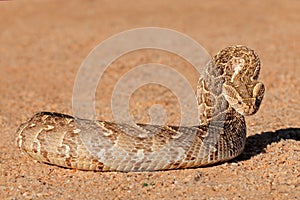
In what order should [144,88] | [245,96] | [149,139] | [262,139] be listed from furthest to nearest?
1. [144,88]
2. [262,139]
3. [245,96]
4. [149,139]

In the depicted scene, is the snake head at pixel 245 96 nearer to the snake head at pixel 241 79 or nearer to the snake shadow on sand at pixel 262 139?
the snake head at pixel 241 79

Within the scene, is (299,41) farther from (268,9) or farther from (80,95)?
(80,95)

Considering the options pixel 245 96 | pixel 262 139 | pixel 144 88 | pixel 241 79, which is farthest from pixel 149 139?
pixel 144 88

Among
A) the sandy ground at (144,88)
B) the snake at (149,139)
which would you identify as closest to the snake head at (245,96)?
the snake at (149,139)

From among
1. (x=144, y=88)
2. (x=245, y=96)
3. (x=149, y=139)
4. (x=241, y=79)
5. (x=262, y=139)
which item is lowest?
(x=262, y=139)

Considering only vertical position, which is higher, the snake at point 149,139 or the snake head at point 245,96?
the snake head at point 245,96

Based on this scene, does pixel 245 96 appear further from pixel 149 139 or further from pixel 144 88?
pixel 144 88
